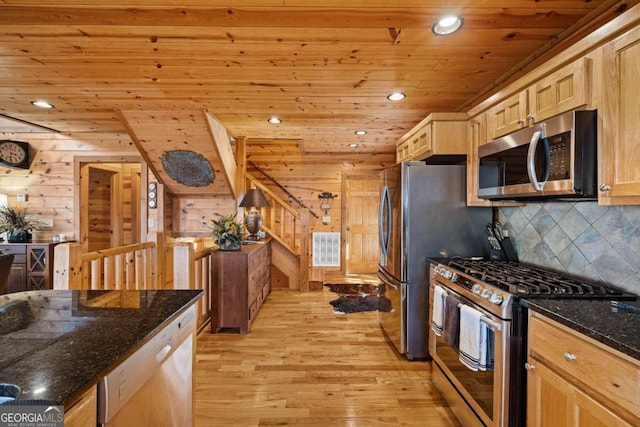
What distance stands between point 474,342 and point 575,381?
0.54m

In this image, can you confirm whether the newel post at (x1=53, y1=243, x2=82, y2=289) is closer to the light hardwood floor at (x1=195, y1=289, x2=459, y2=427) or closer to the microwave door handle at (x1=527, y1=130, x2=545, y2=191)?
the light hardwood floor at (x1=195, y1=289, x2=459, y2=427)

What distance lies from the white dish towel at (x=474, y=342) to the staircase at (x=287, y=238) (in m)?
3.27

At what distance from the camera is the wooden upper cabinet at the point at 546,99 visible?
1.42m

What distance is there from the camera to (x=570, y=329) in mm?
1147

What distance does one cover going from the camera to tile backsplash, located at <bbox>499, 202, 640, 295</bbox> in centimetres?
152

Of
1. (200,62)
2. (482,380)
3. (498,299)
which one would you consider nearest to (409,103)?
(200,62)

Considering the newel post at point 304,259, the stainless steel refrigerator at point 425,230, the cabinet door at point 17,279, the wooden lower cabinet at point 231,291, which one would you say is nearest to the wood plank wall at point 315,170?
the newel post at point 304,259

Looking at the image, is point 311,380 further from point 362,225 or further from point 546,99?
point 362,225

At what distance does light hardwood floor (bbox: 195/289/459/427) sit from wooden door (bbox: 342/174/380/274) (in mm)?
2590

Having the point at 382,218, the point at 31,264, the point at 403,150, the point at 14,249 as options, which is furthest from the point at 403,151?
the point at 14,249

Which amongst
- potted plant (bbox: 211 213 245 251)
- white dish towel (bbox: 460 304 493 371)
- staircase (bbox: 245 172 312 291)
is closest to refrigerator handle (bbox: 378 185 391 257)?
white dish towel (bbox: 460 304 493 371)

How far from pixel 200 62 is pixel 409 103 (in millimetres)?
1997

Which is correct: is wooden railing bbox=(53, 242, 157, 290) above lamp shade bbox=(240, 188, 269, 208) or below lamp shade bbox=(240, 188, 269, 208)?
below

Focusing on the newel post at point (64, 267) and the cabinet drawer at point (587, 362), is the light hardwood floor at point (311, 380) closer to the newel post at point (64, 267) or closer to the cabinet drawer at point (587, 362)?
the cabinet drawer at point (587, 362)
